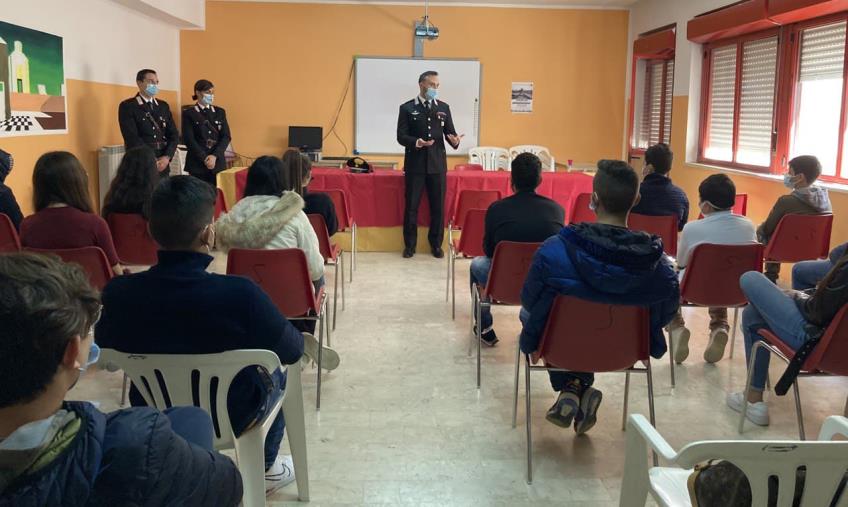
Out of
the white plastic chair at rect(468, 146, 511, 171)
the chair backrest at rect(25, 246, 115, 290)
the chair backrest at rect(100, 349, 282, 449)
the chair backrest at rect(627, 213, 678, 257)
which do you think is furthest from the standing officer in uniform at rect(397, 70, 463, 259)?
the chair backrest at rect(100, 349, 282, 449)

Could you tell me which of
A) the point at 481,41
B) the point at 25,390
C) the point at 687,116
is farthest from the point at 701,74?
the point at 25,390

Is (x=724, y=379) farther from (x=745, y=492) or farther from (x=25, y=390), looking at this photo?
(x=25, y=390)

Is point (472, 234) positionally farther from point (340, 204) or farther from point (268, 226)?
point (268, 226)

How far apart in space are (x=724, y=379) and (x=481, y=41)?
22.5 feet

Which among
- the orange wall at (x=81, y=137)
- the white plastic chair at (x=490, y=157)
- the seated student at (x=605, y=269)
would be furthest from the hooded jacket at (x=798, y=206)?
the orange wall at (x=81, y=137)

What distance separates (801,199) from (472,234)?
210 cm

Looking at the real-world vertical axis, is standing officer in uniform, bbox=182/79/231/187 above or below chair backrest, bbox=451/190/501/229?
above

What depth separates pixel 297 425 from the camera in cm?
232

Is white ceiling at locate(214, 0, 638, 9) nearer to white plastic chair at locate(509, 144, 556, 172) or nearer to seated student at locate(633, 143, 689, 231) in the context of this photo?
white plastic chair at locate(509, 144, 556, 172)

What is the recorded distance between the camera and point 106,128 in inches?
281

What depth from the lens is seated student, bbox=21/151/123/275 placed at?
3193mm

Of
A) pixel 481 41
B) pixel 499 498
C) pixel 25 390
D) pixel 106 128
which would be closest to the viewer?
pixel 25 390

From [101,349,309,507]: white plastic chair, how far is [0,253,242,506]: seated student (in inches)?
30.4

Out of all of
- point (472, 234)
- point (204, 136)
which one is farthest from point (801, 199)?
point (204, 136)
